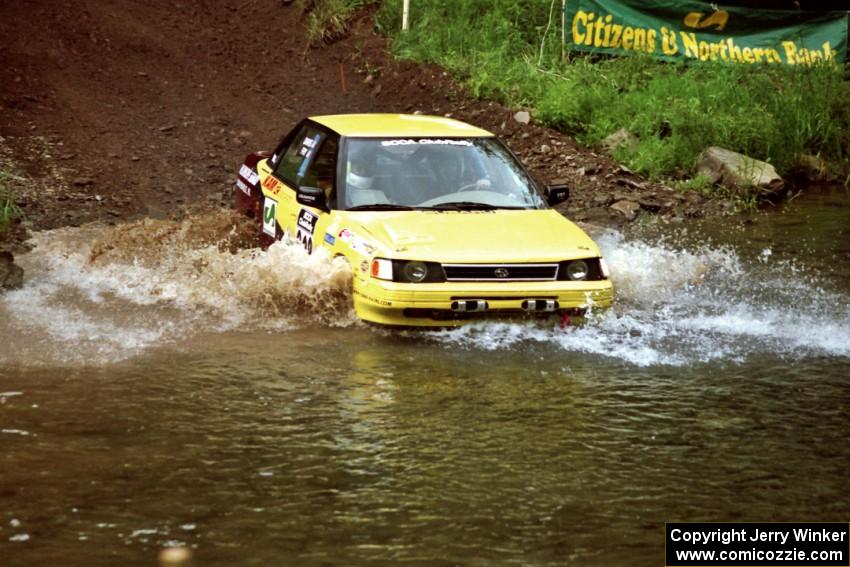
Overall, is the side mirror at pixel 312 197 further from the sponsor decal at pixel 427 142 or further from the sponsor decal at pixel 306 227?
the sponsor decal at pixel 427 142

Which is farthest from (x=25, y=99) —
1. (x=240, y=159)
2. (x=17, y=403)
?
(x=17, y=403)

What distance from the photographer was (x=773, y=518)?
5973 millimetres

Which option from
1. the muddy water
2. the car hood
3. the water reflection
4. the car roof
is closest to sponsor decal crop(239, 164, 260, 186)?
the muddy water

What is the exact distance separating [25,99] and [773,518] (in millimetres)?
13984

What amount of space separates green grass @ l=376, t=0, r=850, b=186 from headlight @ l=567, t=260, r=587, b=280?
26.5 ft

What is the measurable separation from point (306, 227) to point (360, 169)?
595 mm

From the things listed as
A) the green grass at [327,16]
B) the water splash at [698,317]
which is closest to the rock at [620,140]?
the water splash at [698,317]

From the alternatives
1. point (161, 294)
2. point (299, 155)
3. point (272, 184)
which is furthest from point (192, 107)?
point (161, 294)

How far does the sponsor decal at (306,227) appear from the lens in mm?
9969

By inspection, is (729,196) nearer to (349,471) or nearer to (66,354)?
(66,354)

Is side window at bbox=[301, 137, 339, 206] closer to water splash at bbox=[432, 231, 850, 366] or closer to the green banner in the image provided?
water splash at bbox=[432, 231, 850, 366]

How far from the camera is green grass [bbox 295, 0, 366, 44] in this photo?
71.1ft

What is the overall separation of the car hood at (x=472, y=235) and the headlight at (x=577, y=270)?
0.05 m

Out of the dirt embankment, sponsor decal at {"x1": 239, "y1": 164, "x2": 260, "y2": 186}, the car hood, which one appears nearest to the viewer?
the car hood
